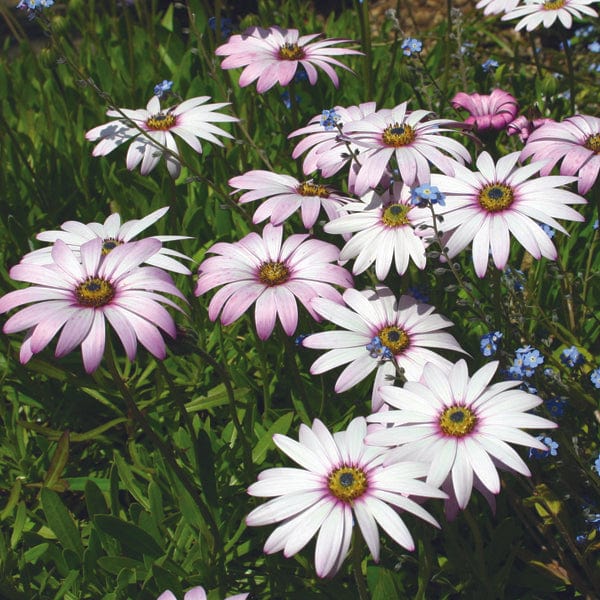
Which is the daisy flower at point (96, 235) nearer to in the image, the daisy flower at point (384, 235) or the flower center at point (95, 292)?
the flower center at point (95, 292)

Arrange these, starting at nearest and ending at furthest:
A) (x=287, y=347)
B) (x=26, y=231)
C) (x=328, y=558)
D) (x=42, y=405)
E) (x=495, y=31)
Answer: (x=328, y=558)
(x=287, y=347)
(x=42, y=405)
(x=26, y=231)
(x=495, y=31)

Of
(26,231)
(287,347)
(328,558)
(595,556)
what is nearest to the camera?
(328,558)

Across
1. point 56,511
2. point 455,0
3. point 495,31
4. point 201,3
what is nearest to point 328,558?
point 56,511

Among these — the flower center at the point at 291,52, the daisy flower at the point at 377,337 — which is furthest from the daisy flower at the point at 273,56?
the daisy flower at the point at 377,337

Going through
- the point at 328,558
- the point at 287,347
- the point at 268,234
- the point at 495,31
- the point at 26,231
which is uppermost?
the point at 495,31

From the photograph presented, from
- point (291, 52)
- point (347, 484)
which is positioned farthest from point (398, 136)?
point (347, 484)

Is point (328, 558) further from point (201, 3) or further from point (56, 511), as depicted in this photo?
point (201, 3)
